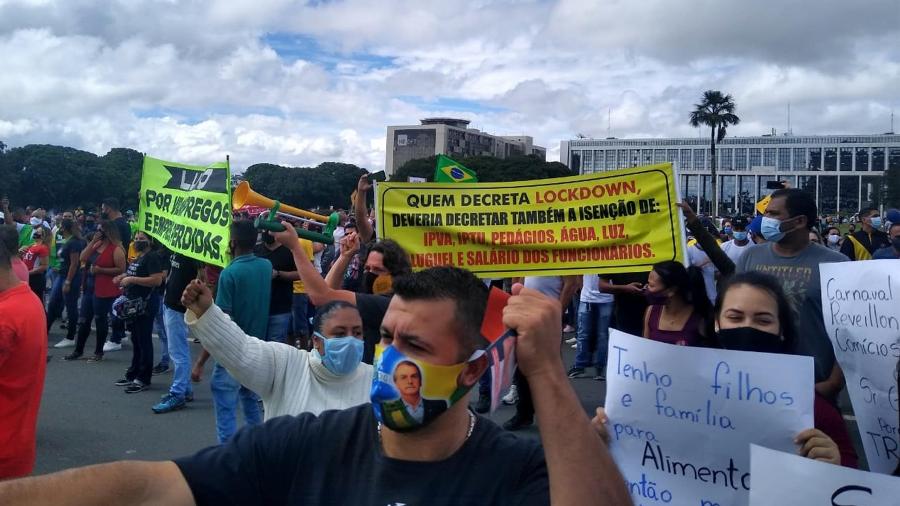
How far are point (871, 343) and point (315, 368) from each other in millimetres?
2284

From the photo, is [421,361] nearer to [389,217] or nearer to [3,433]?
[3,433]

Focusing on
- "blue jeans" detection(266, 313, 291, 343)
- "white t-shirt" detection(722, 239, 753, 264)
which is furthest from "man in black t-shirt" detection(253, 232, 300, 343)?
"white t-shirt" detection(722, 239, 753, 264)

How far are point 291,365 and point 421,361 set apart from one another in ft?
5.73

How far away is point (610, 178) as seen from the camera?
410cm

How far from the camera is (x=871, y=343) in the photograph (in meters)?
2.85

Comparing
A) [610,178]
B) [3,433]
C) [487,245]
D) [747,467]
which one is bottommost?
[3,433]

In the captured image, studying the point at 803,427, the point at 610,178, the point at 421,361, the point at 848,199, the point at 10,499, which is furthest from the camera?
the point at 848,199

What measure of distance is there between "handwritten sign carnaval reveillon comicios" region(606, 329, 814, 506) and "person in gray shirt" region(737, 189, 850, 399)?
1.36 meters

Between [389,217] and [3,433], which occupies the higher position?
[389,217]

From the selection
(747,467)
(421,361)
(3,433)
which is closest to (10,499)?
(421,361)

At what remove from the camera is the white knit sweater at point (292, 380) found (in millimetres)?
3197

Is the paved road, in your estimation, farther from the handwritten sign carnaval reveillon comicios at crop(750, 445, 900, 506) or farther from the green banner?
the handwritten sign carnaval reveillon comicios at crop(750, 445, 900, 506)

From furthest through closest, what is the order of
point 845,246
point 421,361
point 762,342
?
point 845,246, point 762,342, point 421,361

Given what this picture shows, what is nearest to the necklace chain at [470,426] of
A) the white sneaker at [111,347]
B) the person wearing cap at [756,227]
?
the person wearing cap at [756,227]
